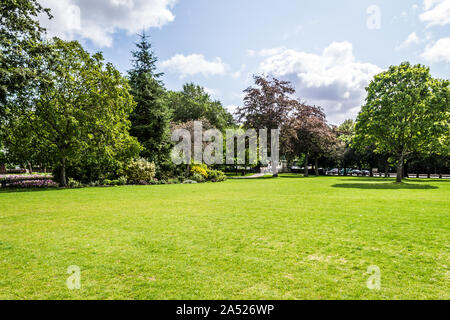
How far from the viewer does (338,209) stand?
1073 cm

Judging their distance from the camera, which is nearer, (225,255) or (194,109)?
(225,255)

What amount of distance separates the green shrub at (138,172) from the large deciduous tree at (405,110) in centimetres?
2098

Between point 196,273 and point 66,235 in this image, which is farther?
point 66,235

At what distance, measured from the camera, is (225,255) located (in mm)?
5309

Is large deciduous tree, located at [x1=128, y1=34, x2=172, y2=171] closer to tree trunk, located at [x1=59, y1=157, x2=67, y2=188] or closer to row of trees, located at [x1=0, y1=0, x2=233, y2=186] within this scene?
row of trees, located at [x1=0, y1=0, x2=233, y2=186]

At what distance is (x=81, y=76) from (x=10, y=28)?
706 cm

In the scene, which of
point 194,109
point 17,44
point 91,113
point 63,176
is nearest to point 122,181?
point 63,176

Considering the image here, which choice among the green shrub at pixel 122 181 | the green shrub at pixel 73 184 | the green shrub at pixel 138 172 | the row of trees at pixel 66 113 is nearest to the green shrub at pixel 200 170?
the green shrub at pixel 138 172

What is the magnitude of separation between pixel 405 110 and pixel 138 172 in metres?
24.5

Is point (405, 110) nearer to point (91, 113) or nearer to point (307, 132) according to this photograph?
point (307, 132)

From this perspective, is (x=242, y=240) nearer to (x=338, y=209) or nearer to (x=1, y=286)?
(x=1, y=286)

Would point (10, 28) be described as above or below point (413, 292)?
above
